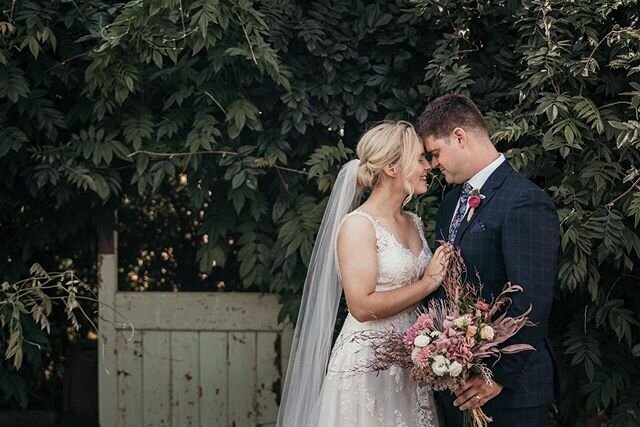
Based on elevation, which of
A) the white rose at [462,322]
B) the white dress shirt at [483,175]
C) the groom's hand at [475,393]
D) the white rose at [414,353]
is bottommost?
the groom's hand at [475,393]

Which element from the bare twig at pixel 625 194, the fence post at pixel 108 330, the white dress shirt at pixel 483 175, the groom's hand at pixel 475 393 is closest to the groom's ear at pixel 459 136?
the white dress shirt at pixel 483 175

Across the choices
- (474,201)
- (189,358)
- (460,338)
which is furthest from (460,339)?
(189,358)

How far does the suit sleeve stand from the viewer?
11.4 feet

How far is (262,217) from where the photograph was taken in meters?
5.23

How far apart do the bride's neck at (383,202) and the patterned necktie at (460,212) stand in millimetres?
264

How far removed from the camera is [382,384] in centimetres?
401

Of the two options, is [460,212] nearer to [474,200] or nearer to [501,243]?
[474,200]

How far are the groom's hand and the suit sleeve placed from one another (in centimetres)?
5

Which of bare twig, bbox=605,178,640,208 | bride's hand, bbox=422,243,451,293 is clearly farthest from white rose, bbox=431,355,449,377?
bare twig, bbox=605,178,640,208

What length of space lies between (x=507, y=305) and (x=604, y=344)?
132 cm

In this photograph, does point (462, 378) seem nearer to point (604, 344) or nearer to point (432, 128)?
point (432, 128)

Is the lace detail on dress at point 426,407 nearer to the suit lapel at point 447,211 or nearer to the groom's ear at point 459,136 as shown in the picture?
the suit lapel at point 447,211

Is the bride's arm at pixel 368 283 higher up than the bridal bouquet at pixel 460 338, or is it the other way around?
the bride's arm at pixel 368 283

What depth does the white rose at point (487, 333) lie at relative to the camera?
3.28m
